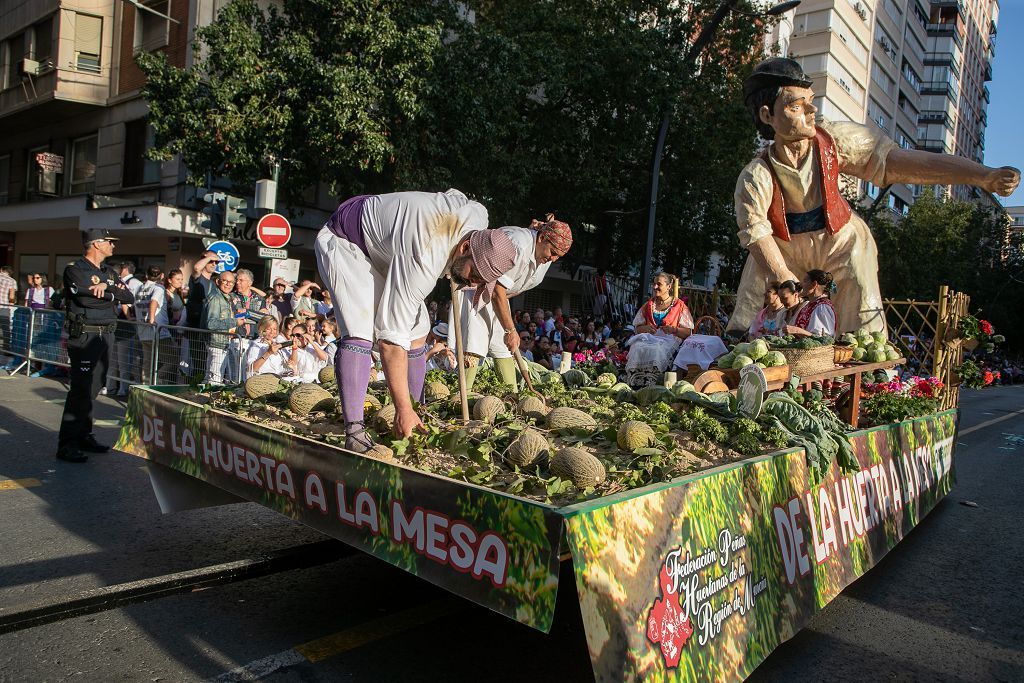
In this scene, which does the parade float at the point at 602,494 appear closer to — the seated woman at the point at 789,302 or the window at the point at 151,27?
the seated woman at the point at 789,302

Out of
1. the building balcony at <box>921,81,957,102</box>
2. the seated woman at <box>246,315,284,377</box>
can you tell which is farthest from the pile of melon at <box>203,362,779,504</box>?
the building balcony at <box>921,81,957,102</box>

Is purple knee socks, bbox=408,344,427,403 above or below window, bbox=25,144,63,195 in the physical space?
below

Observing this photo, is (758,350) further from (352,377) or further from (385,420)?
(352,377)

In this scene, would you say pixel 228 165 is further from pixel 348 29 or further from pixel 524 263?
pixel 524 263

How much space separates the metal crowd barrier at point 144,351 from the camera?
27.7 ft

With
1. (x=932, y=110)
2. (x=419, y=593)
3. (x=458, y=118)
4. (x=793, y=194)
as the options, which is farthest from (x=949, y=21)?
(x=419, y=593)

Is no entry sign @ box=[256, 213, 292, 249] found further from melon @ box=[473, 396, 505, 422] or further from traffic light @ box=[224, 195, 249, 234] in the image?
melon @ box=[473, 396, 505, 422]

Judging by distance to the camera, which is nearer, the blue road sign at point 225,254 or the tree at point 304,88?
the blue road sign at point 225,254

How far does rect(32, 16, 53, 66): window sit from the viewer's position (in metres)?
21.1

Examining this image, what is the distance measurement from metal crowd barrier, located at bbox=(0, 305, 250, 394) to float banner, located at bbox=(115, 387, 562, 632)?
368 centimetres

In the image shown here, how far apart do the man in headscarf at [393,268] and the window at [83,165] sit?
20.9 m

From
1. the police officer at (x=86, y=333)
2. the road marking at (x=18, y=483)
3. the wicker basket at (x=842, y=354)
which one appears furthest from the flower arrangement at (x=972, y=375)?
the road marking at (x=18, y=483)

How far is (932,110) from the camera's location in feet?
206

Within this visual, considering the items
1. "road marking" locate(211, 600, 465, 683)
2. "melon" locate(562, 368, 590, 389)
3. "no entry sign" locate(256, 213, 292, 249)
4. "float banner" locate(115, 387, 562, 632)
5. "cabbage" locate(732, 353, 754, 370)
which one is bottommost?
Result: "road marking" locate(211, 600, 465, 683)
